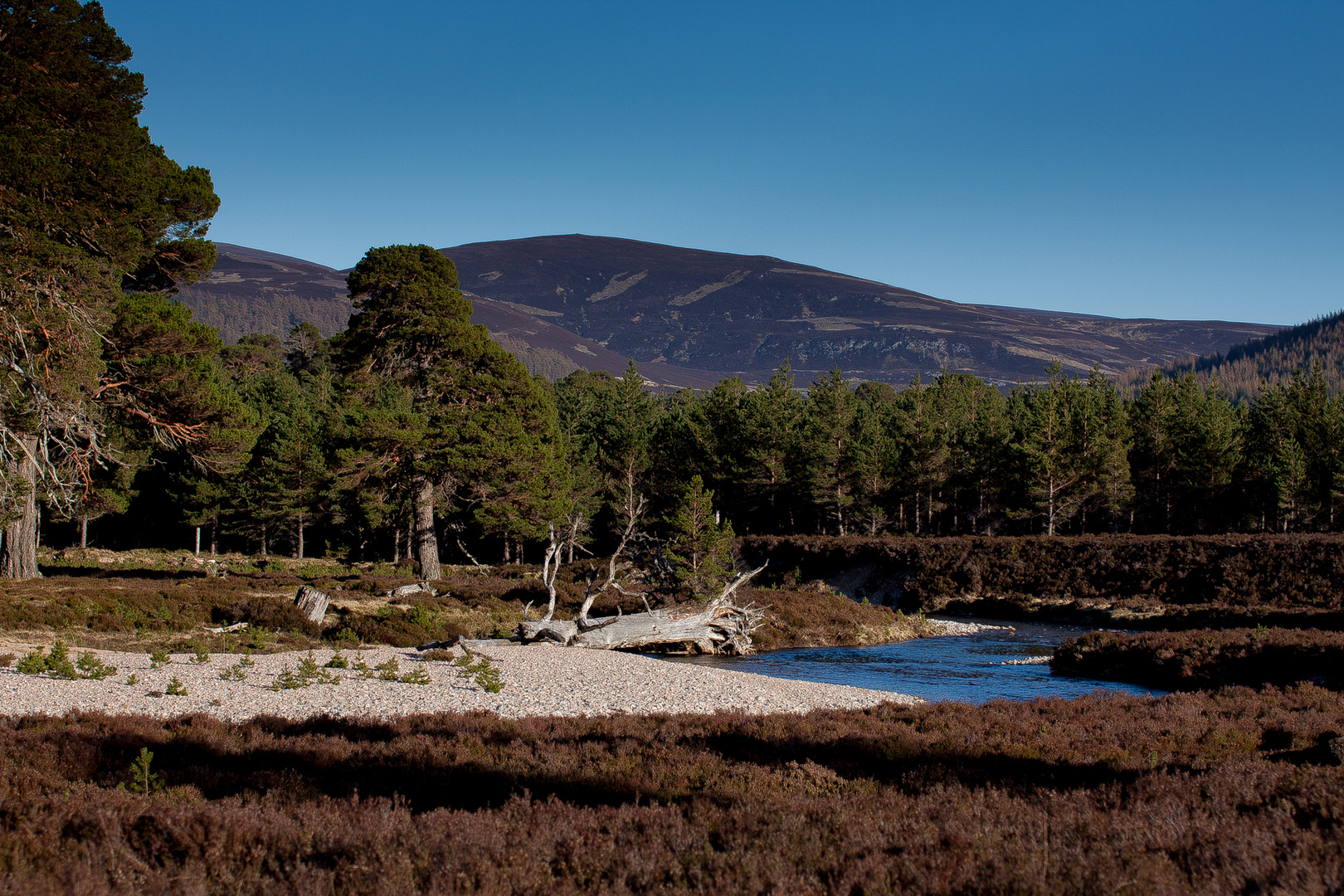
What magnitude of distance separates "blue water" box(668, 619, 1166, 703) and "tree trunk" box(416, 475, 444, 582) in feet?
44.1

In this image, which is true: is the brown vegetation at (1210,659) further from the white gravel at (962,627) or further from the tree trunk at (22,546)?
the tree trunk at (22,546)

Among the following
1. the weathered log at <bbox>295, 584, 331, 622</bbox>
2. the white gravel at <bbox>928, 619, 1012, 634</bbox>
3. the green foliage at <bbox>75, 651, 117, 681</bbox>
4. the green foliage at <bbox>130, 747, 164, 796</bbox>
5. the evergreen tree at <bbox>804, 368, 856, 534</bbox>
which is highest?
the evergreen tree at <bbox>804, 368, 856, 534</bbox>

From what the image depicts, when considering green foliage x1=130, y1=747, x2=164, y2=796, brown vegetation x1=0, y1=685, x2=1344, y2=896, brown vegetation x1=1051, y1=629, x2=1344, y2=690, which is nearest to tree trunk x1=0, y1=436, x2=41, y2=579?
brown vegetation x1=0, y1=685, x2=1344, y2=896

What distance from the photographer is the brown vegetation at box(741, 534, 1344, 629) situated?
29.6 meters

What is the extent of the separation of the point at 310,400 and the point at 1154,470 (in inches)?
2475

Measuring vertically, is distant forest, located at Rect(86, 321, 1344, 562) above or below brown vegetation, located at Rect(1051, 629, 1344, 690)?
above

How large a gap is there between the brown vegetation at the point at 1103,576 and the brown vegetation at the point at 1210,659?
869cm

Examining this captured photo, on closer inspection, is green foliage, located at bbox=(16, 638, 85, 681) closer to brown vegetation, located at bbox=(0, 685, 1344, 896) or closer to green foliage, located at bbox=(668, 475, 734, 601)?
brown vegetation, located at bbox=(0, 685, 1344, 896)

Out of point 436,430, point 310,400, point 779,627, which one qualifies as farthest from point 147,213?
point 310,400

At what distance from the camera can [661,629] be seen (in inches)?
880

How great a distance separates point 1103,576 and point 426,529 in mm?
29066

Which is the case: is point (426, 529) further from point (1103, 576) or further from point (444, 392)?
point (1103, 576)

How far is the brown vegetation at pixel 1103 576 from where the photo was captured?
97.1ft

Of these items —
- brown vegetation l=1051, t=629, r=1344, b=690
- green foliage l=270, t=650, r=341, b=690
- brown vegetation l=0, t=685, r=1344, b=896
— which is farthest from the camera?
brown vegetation l=1051, t=629, r=1344, b=690
